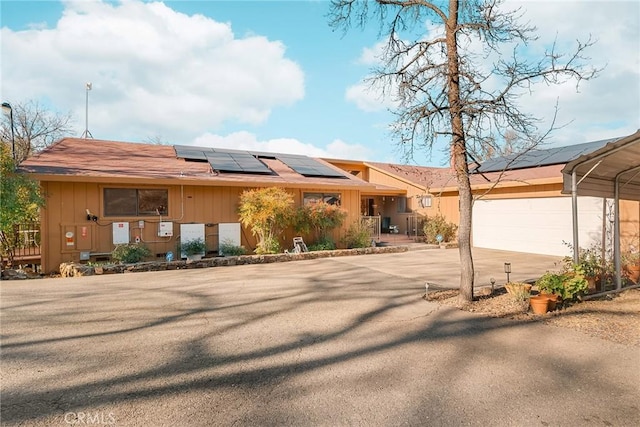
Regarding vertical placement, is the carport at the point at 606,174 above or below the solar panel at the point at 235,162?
below

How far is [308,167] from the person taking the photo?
14.7 m

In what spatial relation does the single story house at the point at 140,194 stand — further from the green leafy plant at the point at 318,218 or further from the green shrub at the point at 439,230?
the green shrub at the point at 439,230

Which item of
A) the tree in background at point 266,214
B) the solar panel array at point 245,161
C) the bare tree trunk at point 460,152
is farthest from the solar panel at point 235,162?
the bare tree trunk at point 460,152

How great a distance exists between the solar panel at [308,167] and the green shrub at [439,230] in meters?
4.64

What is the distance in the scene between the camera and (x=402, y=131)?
6.26m

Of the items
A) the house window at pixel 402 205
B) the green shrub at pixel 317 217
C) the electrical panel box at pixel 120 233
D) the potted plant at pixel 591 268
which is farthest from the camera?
the house window at pixel 402 205

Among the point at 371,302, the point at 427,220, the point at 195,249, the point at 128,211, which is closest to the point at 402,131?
the point at 371,302

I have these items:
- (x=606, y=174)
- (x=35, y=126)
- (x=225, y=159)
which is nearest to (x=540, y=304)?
(x=606, y=174)

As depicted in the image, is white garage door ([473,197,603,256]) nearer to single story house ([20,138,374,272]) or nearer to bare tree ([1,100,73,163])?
single story house ([20,138,374,272])

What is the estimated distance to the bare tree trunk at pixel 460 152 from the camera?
582cm

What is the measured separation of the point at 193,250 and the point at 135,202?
2315 millimetres

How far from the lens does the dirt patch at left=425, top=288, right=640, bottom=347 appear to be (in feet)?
14.7

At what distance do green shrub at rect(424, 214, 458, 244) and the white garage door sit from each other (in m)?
0.99

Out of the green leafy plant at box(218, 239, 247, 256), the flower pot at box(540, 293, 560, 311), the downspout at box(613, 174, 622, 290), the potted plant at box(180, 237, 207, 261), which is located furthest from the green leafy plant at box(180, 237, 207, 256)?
the downspout at box(613, 174, 622, 290)
